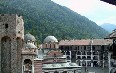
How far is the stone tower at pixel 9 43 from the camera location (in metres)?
45.2

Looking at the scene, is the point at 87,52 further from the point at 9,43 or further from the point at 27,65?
the point at 9,43

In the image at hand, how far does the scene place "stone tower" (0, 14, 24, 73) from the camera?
1778 inches

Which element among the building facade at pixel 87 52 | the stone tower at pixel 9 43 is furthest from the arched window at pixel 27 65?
the building facade at pixel 87 52

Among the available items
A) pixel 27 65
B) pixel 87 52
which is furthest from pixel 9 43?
pixel 87 52

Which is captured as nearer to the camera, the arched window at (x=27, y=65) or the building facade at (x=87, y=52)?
the arched window at (x=27, y=65)

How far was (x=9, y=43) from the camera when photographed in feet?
148

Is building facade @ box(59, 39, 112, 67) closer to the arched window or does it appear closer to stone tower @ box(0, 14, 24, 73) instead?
the arched window

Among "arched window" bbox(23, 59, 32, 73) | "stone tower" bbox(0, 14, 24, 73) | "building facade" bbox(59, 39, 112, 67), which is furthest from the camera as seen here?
"building facade" bbox(59, 39, 112, 67)

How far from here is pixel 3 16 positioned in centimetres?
4534

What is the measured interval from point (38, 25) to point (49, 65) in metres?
87.9

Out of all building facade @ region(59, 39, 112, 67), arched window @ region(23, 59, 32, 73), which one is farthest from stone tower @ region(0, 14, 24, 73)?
building facade @ region(59, 39, 112, 67)

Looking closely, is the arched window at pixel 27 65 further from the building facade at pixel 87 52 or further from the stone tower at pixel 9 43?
the building facade at pixel 87 52

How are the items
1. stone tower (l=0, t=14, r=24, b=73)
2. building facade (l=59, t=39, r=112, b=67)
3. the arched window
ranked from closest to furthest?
1. stone tower (l=0, t=14, r=24, b=73)
2. the arched window
3. building facade (l=59, t=39, r=112, b=67)

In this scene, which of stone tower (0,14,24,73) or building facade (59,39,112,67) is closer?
stone tower (0,14,24,73)
